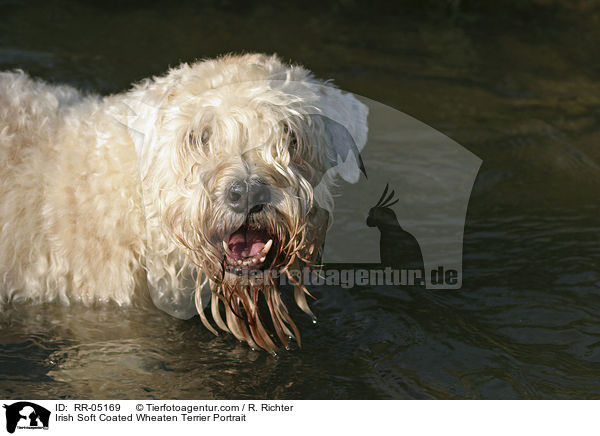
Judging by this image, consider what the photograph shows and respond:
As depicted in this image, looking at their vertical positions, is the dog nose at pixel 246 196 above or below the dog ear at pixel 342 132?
below

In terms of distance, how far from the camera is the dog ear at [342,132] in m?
4.01

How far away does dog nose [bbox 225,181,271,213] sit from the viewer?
3.45 meters

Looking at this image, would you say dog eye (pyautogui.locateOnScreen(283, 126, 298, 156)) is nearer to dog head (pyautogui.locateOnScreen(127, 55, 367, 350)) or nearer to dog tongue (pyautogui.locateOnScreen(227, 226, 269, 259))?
dog head (pyautogui.locateOnScreen(127, 55, 367, 350))

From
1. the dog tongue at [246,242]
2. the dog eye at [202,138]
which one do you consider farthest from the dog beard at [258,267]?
the dog eye at [202,138]

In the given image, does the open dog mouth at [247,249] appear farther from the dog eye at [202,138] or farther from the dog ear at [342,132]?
the dog ear at [342,132]

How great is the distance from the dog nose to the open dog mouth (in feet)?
0.40

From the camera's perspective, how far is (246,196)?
3.46 meters
